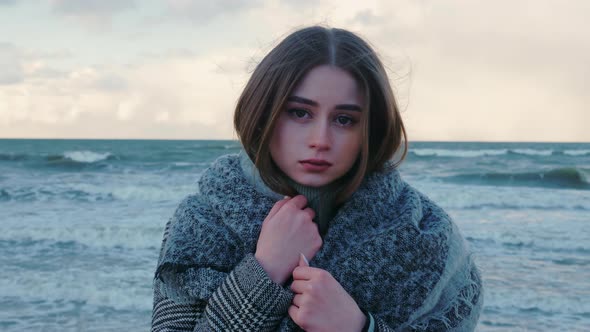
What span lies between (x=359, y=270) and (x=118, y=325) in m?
3.66

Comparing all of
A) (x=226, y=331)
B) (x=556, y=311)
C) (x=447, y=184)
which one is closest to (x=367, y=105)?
(x=226, y=331)

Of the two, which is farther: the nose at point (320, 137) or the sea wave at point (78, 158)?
the sea wave at point (78, 158)

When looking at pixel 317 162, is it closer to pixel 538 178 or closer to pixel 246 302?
pixel 246 302

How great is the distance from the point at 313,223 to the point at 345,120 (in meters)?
0.23

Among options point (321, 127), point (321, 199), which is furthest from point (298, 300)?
point (321, 127)

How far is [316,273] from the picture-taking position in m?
1.24

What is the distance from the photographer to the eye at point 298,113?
1339mm

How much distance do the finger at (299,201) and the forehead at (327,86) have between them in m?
0.21

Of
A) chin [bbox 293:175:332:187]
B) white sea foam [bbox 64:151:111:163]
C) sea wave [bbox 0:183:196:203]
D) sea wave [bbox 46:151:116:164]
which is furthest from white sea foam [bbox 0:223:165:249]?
white sea foam [bbox 64:151:111:163]

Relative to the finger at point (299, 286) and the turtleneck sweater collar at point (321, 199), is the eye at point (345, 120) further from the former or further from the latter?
the finger at point (299, 286)

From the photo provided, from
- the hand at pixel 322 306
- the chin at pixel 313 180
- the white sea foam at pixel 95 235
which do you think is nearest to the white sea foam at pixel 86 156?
the white sea foam at pixel 95 235

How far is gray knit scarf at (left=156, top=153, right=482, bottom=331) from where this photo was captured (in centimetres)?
133

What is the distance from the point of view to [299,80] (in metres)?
1.32

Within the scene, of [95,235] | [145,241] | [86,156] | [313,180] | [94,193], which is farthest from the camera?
[86,156]
